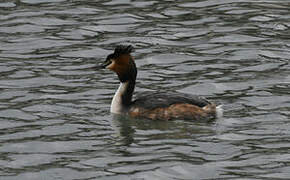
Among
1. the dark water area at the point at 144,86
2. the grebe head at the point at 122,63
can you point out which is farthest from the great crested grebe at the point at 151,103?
the dark water area at the point at 144,86

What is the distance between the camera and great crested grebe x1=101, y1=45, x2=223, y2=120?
12766mm

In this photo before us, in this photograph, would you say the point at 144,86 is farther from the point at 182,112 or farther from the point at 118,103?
the point at 182,112

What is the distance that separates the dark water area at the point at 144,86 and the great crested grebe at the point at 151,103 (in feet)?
0.40

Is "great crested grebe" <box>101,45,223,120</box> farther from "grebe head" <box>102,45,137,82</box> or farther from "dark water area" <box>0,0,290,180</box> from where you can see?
"dark water area" <box>0,0,290,180</box>

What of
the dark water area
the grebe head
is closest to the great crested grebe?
Answer: the grebe head

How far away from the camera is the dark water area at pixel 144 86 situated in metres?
10.7

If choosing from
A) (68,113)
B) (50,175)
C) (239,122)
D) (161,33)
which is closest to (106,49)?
(161,33)

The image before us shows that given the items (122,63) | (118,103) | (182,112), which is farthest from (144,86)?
(182,112)

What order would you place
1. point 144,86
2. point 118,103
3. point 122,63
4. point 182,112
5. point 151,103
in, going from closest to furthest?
point 182,112 → point 151,103 → point 118,103 → point 122,63 → point 144,86

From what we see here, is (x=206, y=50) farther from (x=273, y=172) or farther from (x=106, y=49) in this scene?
(x=273, y=172)

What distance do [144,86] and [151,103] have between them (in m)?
2.06

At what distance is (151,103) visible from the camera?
12891 mm

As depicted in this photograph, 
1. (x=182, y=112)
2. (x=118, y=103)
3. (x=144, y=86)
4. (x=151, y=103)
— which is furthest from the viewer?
(x=144, y=86)

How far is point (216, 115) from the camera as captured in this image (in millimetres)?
12773
